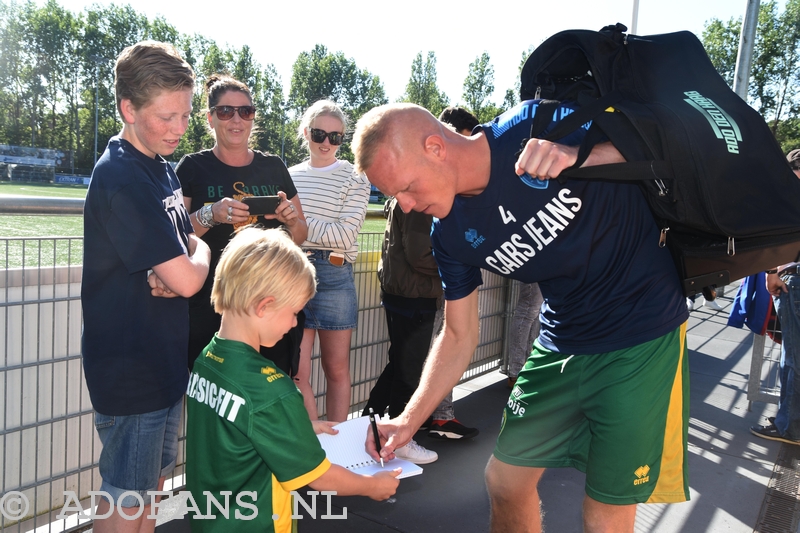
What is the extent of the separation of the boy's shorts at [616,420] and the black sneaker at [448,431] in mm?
2141

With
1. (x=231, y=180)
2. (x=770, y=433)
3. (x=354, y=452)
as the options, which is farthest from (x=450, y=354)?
(x=770, y=433)

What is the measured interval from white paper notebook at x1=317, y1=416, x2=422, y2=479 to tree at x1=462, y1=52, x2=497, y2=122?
70.9 m

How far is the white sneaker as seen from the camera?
4.11 metres

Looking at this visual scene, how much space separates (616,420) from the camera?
2.23 m

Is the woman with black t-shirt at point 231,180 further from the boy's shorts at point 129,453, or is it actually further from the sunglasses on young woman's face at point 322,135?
the boy's shorts at point 129,453

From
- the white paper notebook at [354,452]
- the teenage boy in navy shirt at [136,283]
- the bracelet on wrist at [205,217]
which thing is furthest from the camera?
the bracelet on wrist at [205,217]

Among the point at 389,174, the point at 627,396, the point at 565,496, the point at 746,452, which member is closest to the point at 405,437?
the point at 627,396

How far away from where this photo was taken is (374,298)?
15.5 feet

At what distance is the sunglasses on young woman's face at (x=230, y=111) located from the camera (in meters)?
3.42

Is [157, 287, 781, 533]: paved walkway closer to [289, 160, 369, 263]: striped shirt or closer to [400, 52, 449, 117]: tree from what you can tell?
[289, 160, 369, 263]: striped shirt

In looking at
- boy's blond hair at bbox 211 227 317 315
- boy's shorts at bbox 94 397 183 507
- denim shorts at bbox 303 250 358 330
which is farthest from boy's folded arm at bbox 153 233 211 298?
denim shorts at bbox 303 250 358 330

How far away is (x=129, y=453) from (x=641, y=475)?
189cm

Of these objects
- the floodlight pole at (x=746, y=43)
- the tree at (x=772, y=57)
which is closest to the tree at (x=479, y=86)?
the tree at (x=772, y=57)

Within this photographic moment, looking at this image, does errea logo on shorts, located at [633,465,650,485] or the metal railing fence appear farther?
the metal railing fence
